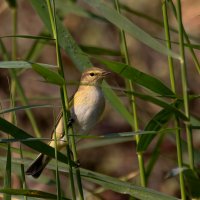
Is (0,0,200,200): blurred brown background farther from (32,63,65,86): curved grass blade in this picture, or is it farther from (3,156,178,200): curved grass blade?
(32,63,65,86): curved grass blade

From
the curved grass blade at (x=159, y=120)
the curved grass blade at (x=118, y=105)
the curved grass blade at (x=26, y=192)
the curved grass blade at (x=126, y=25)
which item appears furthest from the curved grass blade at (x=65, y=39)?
the curved grass blade at (x=26, y=192)

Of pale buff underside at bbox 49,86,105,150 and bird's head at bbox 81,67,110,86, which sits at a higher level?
bird's head at bbox 81,67,110,86

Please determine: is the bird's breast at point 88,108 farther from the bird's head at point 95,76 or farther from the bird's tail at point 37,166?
the bird's tail at point 37,166

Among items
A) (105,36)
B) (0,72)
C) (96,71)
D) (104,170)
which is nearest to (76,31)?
(105,36)

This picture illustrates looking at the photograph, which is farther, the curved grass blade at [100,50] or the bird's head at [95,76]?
the bird's head at [95,76]

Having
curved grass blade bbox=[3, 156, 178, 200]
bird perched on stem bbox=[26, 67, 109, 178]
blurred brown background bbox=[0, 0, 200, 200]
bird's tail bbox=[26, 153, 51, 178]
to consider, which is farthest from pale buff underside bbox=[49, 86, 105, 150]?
blurred brown background bbox=[0, 0, 200, 200]

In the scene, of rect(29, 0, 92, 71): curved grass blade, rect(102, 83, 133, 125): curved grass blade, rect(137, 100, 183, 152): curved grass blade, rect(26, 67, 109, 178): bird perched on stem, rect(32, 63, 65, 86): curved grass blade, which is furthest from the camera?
rect(26, 67, 109, 178): bird perched on stem

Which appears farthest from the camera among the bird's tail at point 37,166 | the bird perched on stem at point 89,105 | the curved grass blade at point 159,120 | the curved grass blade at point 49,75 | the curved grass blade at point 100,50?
the bird perched on stem at point 89,105

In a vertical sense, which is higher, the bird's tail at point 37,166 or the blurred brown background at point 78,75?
the blurred brown background at point 78,75

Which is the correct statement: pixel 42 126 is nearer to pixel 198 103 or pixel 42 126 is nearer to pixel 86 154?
pixel 86 154
